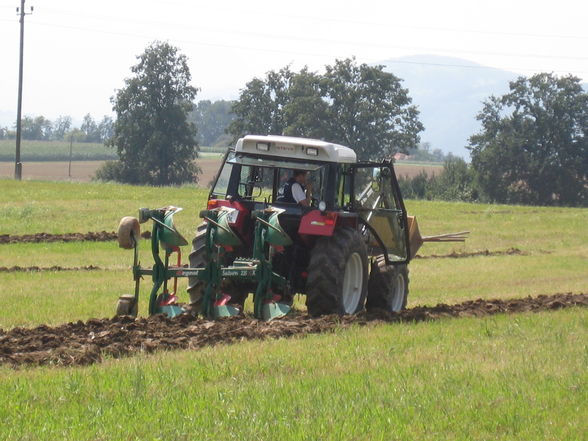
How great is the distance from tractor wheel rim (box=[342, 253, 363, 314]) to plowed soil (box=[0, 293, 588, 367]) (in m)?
0.38

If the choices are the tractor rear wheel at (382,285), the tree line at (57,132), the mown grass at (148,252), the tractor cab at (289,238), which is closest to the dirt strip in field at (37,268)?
the mown grass at (148,252)

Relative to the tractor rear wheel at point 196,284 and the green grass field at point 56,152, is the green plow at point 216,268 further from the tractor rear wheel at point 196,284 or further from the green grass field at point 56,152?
the green grass field at point 56,152

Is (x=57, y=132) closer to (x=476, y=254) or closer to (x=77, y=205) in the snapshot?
(x=77, y=205)

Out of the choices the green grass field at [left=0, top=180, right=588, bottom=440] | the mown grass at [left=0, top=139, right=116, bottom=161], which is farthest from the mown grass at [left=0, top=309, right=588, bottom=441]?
the mown grass at [left=0, top=139, right=116, bottom=161]

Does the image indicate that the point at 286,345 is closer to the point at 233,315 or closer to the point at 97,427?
the point at 233,315

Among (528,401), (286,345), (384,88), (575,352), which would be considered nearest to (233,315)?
(286,345)

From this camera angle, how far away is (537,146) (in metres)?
86.0

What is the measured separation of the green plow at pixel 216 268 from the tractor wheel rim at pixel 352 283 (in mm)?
1025

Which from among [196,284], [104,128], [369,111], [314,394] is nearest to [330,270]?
[196,284]

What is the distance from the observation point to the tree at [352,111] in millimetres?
83250

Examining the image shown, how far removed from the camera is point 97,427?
21.4 ft

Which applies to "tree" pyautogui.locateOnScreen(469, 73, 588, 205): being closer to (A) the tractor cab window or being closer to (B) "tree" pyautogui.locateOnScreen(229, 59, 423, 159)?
(B) "tree" pyautogui.locateOnScreen(229, 59, 423, 159)

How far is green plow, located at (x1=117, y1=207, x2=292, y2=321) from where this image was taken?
12094mm

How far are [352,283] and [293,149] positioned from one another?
1828mm
